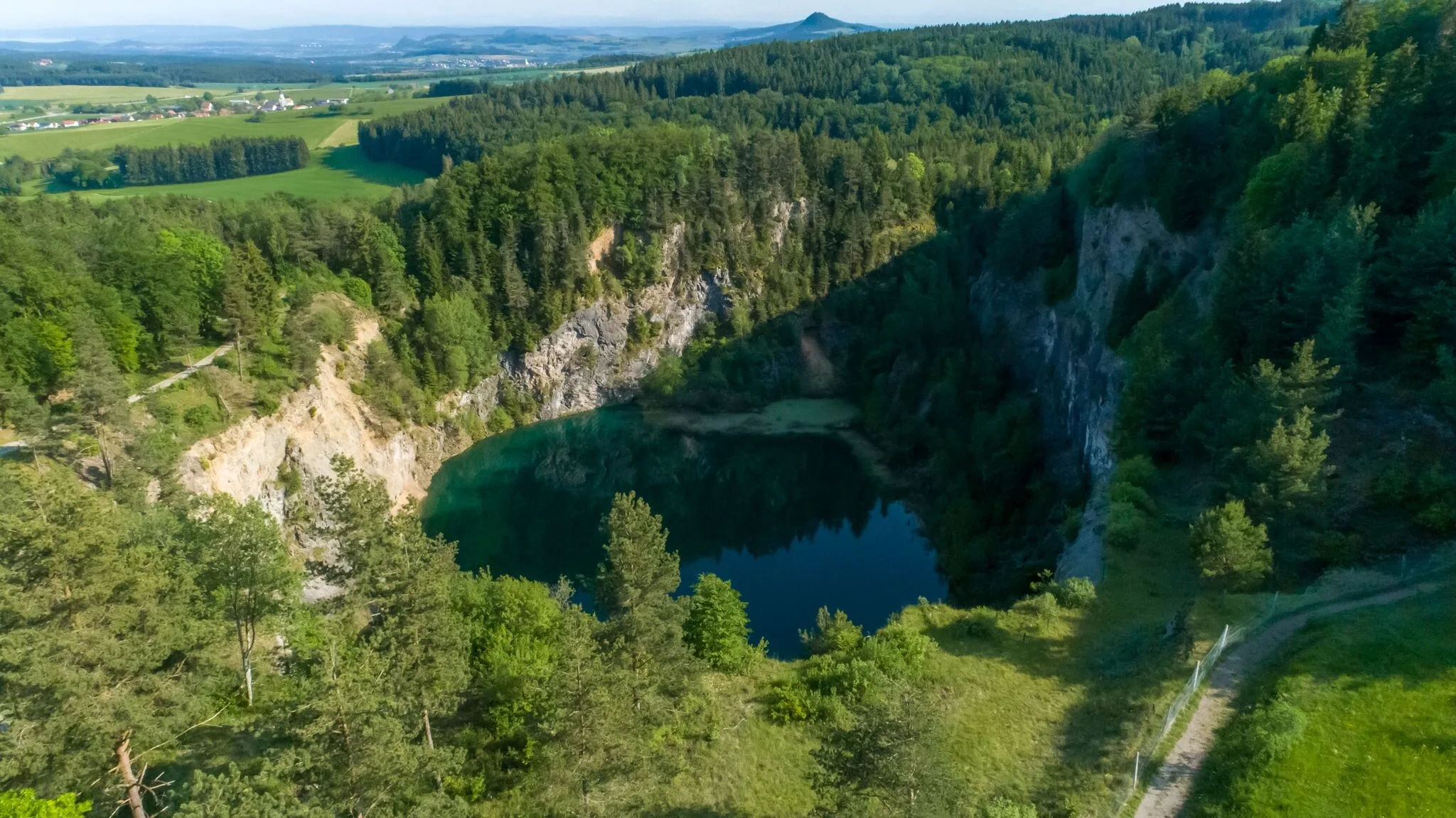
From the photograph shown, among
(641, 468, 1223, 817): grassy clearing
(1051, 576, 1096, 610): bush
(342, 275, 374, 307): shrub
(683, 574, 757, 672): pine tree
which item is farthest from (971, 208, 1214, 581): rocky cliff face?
(342, 275, 374, 307): shrub

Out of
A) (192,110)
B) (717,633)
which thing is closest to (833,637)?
(717,633)

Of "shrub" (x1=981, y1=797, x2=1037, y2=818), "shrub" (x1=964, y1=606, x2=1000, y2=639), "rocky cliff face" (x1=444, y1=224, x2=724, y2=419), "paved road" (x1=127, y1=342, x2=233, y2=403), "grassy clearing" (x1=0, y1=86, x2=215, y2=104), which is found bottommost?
"rocky cliff face" (x1=444, y1=224, x2=724, y2=419)

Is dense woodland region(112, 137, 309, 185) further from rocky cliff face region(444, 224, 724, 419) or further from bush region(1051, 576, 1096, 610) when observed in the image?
bush region(1051, 576, 1096, 610)

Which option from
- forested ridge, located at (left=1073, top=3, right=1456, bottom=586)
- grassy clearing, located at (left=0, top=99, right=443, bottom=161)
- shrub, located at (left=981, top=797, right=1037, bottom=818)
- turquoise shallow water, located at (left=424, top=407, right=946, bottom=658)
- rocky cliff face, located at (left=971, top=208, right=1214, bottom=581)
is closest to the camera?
shrub, located at (left=981, top=797, right=1037, bottom=818)

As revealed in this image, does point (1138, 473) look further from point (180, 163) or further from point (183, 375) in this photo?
point (180, 163)

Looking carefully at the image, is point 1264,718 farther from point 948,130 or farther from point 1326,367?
point 948,130

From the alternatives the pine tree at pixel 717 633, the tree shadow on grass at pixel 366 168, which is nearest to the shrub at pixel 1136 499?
the pine tree at pixel 717 633

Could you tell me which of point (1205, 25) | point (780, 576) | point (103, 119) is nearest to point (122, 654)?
point (780, 576)
